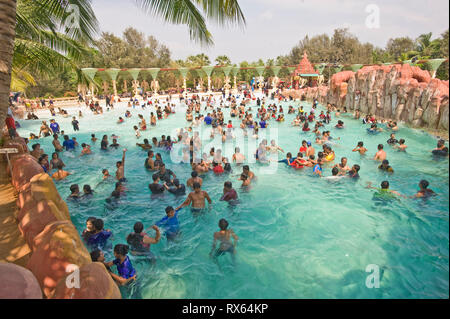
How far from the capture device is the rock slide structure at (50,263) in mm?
2831

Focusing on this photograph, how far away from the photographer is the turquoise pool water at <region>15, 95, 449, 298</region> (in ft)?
15.8

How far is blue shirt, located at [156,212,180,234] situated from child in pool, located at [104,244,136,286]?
56.8 inches

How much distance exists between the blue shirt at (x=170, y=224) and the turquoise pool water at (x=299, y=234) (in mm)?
424

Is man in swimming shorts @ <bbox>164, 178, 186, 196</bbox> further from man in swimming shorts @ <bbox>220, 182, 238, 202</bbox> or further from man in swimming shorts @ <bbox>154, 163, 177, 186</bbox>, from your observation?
man in swimming shorts @ <bbox>220, 182, 238, 202</bbox>

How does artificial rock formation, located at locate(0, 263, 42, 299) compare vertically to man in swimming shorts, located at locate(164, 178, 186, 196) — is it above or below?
above

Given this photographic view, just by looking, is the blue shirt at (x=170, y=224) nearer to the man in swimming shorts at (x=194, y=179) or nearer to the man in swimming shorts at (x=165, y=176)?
the man in swimming shorts at (x=194, y=179)

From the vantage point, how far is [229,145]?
48.9ft

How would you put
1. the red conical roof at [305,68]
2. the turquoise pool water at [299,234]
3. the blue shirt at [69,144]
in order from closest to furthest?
1. the turquoise pool water at [299,234]
2. the blue shirt at [69,144]
3. the red conical roof at [305,68]

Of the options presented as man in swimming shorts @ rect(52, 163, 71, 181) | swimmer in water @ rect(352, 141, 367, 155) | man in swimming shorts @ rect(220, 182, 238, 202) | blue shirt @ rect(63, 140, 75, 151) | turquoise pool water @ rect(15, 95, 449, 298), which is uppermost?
blue shirt @ rect(63, 140, 75, 151)

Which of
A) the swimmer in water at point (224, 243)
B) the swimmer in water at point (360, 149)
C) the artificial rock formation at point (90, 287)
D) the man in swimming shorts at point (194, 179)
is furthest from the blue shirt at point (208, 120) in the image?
the artificial rock formation at point (90, 287)

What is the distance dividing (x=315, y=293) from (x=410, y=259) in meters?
2.24

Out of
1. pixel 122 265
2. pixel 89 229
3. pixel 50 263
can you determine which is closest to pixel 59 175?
pixel 89 229

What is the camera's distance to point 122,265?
436 centimetres

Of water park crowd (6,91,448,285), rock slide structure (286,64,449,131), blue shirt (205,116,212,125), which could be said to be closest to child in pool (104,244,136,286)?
water park crowd (6,91,448,285)
